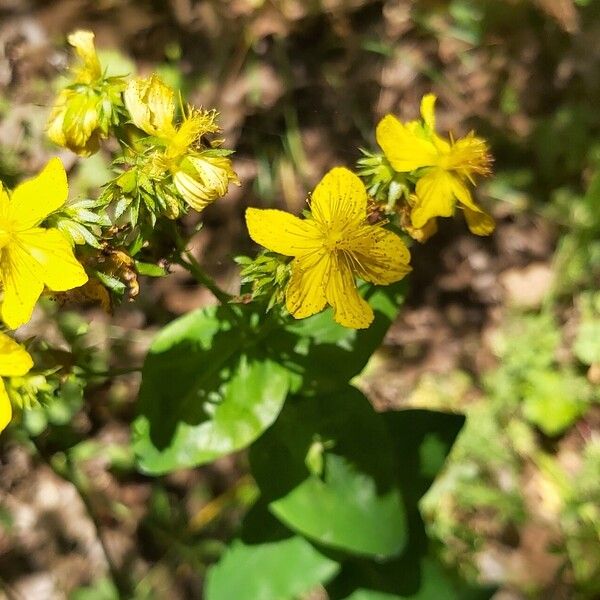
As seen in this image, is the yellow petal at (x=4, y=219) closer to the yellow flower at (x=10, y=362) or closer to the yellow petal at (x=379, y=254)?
the yellow flower at (x=10, y=362)

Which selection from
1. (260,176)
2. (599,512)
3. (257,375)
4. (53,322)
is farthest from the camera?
(260,176)

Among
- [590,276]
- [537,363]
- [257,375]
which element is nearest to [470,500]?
[537,363]

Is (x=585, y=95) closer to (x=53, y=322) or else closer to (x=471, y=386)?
(x=471, y=386)

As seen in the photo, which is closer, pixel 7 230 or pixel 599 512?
pixel 7 230

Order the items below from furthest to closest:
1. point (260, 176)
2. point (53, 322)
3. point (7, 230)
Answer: point (260, 176), point (53, 322), point (7, 230)

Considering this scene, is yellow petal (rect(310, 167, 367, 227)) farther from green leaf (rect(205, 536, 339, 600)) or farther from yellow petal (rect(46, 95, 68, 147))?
green leaf (rect(205, 536, 339, 600))

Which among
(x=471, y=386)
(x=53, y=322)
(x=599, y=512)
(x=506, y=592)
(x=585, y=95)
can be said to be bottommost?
(x=506, y=592)
